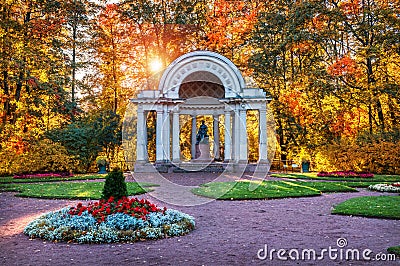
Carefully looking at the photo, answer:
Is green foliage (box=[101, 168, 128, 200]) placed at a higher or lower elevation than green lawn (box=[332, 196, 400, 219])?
higher

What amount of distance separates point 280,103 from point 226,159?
840cm

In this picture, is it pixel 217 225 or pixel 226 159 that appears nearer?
pixel 217 225

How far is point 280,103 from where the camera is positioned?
91.1 ft

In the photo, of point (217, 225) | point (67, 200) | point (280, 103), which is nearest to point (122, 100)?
point (280, 103)

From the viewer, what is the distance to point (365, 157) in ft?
68.1

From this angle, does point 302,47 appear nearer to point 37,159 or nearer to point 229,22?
point 229,22

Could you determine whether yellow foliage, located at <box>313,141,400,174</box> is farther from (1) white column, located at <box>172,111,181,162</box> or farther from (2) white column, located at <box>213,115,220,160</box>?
(1) white column, located at <box>172,111,181,162</box>

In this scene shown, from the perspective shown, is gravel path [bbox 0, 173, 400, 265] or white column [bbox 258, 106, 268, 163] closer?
gravel path [bbox 0, 173, 400, 265]

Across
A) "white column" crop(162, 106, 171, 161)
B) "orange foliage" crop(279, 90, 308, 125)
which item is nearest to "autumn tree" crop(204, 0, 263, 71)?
"orange foliage" crop(279, 90, 308, 125)

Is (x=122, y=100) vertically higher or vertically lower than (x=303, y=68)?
lower

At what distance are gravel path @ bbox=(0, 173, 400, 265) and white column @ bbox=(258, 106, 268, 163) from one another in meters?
10.5

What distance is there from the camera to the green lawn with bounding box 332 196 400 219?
8.64m

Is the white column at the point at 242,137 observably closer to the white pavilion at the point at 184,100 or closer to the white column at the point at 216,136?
the white pavilion at the point at 184,100

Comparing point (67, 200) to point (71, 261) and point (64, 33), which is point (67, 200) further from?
point (64, 33)
